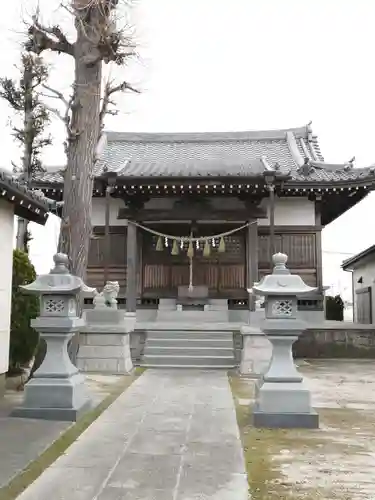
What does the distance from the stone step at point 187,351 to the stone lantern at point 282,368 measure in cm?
542

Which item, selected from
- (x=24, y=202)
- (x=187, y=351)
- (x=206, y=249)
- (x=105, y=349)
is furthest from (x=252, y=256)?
(x=24, y=202)

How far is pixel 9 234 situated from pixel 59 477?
4.55 m

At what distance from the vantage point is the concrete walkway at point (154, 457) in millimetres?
3680

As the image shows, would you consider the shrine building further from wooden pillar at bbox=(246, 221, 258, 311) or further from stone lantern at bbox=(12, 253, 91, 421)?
stone lantern at bbox=(12, 253, 91, 421)

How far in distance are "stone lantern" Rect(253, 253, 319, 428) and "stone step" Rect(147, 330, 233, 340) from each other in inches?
243

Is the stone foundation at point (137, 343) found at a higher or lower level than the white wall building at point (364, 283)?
lower

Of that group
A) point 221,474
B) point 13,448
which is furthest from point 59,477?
point 221,474

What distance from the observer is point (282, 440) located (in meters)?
5.25

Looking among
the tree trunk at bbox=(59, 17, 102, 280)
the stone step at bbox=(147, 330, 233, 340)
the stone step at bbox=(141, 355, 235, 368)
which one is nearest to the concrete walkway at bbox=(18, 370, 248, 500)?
the tree trunk at bbox=(59, 17, 102, 280)

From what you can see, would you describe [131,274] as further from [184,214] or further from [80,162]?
[80,162]

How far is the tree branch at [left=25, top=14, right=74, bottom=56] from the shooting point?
775 centimetres

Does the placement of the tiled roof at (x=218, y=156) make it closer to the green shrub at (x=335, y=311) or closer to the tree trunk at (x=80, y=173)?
the tree trunk at (x=80, y=173)

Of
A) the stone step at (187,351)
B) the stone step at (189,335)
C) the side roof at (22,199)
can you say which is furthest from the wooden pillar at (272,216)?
the side roof at (22,199)

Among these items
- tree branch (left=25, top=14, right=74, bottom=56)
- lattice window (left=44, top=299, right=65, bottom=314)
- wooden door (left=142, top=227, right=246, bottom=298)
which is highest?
tree branch (left=25, top=14, right=74, bottom=56)
